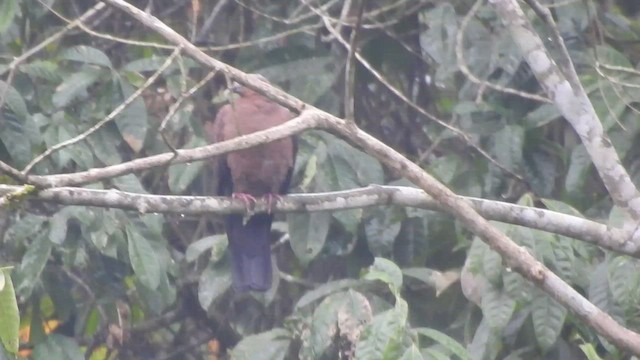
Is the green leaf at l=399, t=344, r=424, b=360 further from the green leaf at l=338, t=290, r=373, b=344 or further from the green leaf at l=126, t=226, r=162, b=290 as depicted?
the green leaf at l=126, t=226, r=162, b=290

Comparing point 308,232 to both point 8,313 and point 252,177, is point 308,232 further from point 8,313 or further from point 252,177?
point 8,313

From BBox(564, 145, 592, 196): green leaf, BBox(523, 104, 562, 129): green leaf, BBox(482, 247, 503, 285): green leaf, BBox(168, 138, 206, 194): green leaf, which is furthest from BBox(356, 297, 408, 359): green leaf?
BBox(168, 138, 206, 194): green leaf

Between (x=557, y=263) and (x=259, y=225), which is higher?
(x=557, y=263)

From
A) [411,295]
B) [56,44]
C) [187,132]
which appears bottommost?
[411,295]

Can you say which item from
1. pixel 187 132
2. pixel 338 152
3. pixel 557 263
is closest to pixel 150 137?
pixel 187 132

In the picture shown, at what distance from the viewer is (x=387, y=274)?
3.10m

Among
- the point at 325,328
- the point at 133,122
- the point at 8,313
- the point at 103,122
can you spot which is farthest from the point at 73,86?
the point at 8,313

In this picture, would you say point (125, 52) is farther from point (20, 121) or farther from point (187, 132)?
point (20, 121)

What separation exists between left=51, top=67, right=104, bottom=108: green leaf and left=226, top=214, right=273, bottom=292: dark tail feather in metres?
0.73

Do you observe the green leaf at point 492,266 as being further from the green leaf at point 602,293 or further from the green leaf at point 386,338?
the green leaf at point 386,338

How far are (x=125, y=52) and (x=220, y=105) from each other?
0.43 meters

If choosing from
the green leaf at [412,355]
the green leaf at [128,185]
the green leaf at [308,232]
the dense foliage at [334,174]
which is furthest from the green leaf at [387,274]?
the green leaf at [128,185]

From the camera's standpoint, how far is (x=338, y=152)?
403 centimetres

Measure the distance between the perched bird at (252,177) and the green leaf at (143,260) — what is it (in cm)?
45
